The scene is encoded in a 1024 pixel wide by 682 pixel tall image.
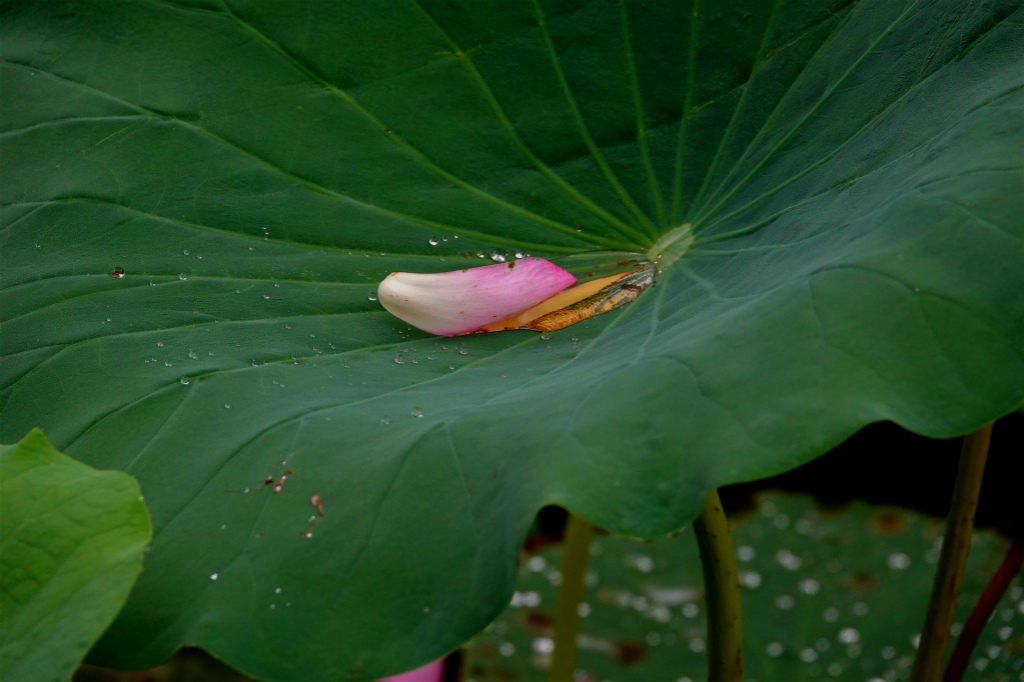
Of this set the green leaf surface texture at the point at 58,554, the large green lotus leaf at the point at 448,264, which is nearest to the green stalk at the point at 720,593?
the large green lotus leaf at the point at 448,264

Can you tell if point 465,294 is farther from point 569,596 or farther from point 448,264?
point 569,596

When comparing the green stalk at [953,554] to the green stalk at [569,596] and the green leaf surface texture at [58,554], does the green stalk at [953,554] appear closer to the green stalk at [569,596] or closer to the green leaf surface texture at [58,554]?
the green stalk at [569,596]

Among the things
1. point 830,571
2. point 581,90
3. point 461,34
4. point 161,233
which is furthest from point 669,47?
point 830,571

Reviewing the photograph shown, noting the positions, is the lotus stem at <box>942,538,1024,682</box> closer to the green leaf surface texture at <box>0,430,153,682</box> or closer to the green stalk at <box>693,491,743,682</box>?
the green stalk at <box>693,491,743,682</box>

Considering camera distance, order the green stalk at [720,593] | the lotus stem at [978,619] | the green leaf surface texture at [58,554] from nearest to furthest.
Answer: the green leaf surface texture at [58,554] < the green stalk at [720,593] < the lotus stem at [978,619]

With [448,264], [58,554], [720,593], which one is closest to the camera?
[58,554]

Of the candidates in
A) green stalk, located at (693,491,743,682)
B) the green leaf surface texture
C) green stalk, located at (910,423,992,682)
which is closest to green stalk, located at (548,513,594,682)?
green stalk, located at (693,491,743,682)

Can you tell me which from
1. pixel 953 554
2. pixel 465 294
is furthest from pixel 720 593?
pixel 465 294
